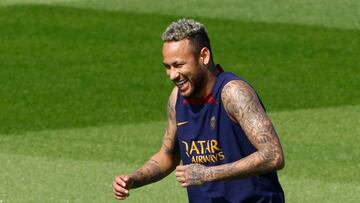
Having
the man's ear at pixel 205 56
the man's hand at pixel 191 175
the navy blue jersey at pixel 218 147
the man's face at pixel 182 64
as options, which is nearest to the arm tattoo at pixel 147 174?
the navy blue jersey at pixel 218 147

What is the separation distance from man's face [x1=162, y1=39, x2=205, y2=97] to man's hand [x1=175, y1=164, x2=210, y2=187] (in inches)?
19.0

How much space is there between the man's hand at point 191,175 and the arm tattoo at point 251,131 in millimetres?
62

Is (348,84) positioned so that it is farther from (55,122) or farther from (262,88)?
(55,122)

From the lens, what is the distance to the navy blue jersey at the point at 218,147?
7.95 metres

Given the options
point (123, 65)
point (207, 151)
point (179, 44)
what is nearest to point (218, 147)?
point (207, 151)

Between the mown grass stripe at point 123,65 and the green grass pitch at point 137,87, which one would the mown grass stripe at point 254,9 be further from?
the mown grass stripe at point 123,65

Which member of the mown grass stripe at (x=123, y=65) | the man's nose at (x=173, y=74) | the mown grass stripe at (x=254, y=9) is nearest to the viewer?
the man's nose at (x=173, y=74)

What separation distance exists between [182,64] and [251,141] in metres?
0.62

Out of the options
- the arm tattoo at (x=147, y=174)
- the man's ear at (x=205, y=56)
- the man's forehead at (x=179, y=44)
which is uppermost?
the man's forehead at (x=179, y=44)

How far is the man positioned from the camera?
768cm

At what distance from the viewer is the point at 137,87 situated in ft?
65.5

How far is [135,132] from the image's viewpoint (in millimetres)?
16594

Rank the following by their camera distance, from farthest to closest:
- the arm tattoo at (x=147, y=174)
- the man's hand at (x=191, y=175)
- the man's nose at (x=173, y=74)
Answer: the arm tattoo at (x=147, y=174) → the man's nose at (x=173, y=74) → the man's hand at (x=191, y=175)

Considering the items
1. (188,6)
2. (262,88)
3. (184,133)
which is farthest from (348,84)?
(184,133)
